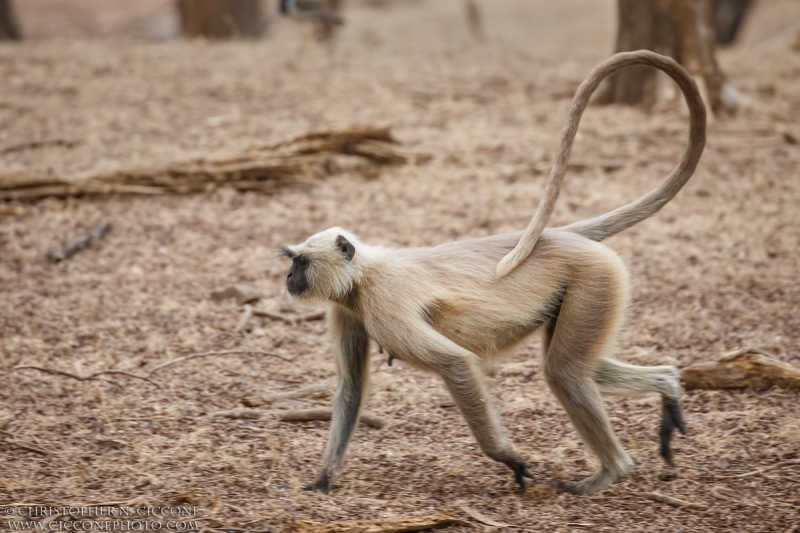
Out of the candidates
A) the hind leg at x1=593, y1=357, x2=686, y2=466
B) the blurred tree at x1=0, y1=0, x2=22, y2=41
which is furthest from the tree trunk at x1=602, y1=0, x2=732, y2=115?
the blurred tree at x1=0, y1=0, x2=22, y2=41

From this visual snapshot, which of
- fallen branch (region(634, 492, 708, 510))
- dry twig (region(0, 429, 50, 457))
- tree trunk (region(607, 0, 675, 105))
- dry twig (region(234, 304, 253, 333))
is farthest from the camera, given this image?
tree trunk (region(607, 0, 675, 105))

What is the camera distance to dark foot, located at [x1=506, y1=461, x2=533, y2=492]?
161 inches

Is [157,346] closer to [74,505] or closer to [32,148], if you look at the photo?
[74,505]

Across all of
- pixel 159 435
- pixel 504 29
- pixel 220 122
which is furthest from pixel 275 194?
pixel 504 29

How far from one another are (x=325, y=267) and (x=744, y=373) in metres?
2.50

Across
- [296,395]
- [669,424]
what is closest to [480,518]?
[669,424]

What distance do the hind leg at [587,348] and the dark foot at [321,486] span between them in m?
1.16

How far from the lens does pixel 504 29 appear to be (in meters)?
19.9

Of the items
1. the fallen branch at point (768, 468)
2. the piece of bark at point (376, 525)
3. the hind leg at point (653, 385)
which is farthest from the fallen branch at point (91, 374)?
the fallen branch at point (768, 468)

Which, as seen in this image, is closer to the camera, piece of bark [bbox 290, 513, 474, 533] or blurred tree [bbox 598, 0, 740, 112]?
piece of bark [bbox 290, 513, 474, 533]

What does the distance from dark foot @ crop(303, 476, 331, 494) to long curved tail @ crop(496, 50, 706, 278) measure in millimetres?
1272

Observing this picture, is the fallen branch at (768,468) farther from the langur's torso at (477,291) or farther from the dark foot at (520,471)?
the langur's torso at (477,291)

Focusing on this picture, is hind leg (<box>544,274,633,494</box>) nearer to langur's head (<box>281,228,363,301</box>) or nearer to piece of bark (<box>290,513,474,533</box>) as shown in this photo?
piece of bark (<box>290,513,474,533</box>)

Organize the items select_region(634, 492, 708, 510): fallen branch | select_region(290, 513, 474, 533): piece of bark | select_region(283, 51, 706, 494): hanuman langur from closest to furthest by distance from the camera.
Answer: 1. select_region(290, 513, 474, 533): piece of bark
2. select_region(634, 492, 708, 510): fallen branch
3. select_region(283, 51, 706, 494): hanuman langur
